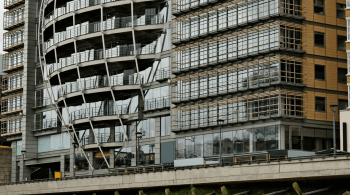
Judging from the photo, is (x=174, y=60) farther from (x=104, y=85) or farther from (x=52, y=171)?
(x=52, y=171)

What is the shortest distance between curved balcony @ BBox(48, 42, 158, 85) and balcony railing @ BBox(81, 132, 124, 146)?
26.1 ft

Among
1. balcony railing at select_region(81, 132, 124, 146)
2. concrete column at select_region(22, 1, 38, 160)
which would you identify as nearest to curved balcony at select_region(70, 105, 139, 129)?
balcony railing at select_region(81, 132, 124, 146)

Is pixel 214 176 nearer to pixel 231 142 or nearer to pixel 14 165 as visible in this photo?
pixel 231 142

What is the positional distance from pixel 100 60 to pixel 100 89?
3.45 m

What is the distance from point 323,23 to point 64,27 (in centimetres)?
3762

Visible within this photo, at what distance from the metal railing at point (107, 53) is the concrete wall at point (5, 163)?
714 inches

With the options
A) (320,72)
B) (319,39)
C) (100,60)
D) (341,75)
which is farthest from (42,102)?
(341,75)

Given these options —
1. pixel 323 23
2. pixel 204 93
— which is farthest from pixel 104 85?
pixel 323 23

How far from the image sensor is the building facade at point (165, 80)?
59.7 meters

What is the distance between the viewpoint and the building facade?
5969 centimetres

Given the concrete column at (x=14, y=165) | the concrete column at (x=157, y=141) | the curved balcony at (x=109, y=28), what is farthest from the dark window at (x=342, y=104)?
the concrete column at (x=14, y=165)

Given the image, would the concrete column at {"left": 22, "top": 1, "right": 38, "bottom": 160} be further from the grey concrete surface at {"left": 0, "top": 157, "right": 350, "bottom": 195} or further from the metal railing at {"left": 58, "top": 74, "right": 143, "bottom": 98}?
the grey concrete surface at {"left": 0, "top": 157, "right": 350, "bottom": 195}

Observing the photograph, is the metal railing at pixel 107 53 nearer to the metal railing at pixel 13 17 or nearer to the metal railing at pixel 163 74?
the metal railing at pixel 163 74

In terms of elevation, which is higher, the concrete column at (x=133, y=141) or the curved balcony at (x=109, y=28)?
the curved balcony at (x=109, y=28)
